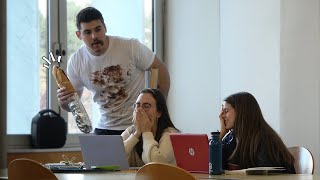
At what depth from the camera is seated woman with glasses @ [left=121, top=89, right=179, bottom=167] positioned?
10.3 ft

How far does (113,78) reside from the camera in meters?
3.70

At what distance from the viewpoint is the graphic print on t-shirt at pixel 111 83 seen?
12.2 feet

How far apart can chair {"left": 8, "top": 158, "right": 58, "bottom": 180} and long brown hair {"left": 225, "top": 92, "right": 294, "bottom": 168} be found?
3.26 feet

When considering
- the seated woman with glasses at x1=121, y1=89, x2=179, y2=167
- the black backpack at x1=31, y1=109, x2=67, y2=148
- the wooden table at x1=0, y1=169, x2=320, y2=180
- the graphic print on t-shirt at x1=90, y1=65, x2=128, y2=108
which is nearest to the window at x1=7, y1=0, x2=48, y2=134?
the black backpack at x1=31, y1=109, x2=67, y2=148

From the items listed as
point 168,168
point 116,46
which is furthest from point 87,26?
point 168,168

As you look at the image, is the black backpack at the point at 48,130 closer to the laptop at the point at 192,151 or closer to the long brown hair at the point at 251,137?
the long brown hair at the point at 251,137

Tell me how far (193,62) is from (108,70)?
186cm

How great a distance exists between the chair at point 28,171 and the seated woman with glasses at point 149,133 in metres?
0.88

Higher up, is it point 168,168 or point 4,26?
point 4,26

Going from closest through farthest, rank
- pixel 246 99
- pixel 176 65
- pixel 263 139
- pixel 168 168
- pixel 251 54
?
pixel 168 168
pixel 263 139
pixel 246 99
pixel 251 54
pixel 176 65

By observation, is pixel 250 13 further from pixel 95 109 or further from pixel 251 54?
pixel 95 109

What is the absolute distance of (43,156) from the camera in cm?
460

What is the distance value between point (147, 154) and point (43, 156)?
5.50 ft

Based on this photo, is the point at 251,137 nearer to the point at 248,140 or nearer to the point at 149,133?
the point at 248,140
